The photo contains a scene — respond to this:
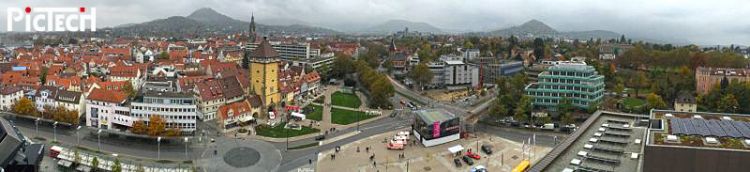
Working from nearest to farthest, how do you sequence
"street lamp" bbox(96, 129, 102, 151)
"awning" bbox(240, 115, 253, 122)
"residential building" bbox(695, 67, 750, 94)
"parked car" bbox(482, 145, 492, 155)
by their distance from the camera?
"parked car" bbox(482, 145, 492, 155) < "street lamp" bbox(96, 129, 102, 151) < "awning" bbox(240, 115, 253, 122) < "residential building" bbox(695, 67, 750, 94)

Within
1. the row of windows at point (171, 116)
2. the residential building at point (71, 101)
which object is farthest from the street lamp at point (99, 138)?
Answer: the residential building at point (71, 101)

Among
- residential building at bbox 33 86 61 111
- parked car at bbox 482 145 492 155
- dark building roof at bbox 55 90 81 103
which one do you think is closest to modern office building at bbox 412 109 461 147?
parked car at bbox 482 145 492 155

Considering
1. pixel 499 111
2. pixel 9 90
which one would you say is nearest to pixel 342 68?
pixel 499 111

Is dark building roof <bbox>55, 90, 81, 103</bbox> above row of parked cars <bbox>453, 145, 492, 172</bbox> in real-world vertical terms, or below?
above

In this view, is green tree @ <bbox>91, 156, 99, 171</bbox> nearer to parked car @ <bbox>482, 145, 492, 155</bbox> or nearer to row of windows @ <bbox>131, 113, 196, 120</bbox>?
row of windows @ <bbox>131, 113, 196, 120</bbox>

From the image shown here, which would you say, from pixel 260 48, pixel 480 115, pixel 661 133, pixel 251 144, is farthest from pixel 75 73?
pixel 661 133

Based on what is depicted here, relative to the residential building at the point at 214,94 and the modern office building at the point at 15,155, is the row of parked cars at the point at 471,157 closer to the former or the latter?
the residential building at the point at 214,94

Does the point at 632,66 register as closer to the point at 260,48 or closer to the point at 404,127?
the point at 404,127

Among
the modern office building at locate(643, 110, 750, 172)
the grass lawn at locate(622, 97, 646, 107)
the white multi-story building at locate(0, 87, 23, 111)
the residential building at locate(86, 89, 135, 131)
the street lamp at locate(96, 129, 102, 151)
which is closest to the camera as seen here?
the modern office building at locate(643, 110, 750, 172)
